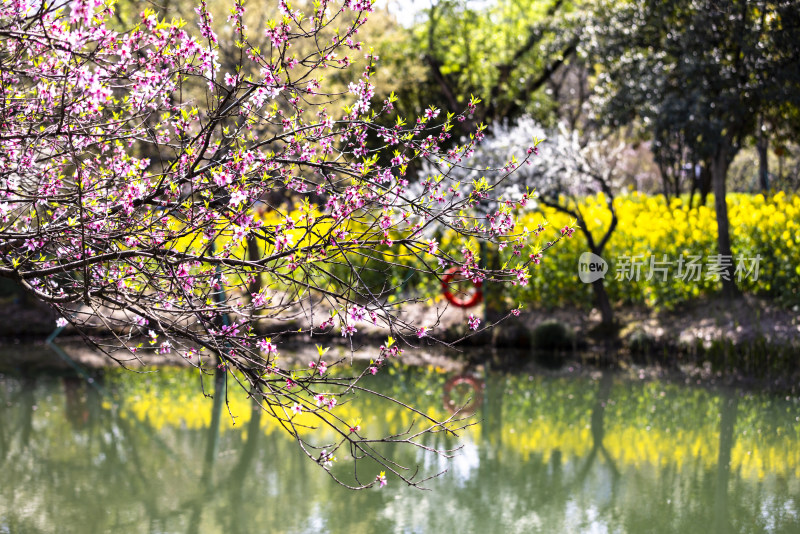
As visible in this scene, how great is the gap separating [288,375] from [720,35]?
8988 mm

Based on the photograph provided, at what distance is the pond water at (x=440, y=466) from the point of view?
5836mm

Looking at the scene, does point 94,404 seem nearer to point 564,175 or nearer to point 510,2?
point 564,175

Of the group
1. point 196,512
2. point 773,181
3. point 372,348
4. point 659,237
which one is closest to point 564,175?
point 659,237

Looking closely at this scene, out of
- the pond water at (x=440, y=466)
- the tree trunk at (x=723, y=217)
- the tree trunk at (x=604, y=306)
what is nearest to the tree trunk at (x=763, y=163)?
the tree trunk at (x=723, y=217)

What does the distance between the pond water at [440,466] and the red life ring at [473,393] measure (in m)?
0.08

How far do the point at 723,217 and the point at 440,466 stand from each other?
→ 251 inches

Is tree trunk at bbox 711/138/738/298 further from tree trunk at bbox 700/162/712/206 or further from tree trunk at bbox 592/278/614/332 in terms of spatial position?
tree trunk at bbox 700/162/712/206

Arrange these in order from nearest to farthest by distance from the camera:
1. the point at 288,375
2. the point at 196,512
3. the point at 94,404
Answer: the point at 288,375 < the point at 196,512 < the point at 94,404

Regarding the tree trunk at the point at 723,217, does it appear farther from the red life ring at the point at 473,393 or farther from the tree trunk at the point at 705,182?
the red life ring at the point at 473,393

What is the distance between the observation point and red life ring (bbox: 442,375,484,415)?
348 inches

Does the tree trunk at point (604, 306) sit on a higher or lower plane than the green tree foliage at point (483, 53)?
lower

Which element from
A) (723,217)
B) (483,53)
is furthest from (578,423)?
(483,53)

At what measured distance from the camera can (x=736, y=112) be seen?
34.7 feet

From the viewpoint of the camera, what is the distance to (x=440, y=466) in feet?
23.5
